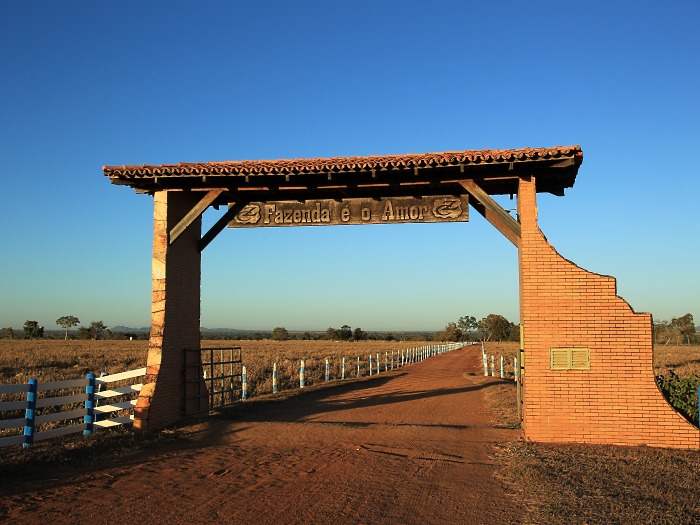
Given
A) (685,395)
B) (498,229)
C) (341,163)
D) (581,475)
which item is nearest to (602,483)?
(581,475)

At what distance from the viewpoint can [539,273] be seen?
10.9 m

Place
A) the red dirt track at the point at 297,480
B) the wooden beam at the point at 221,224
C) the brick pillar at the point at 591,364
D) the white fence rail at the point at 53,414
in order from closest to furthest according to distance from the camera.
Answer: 1. the red dirt track at the point at 297,480
2. the white fence rail at the point at 53,414
3. the brick pillar at the point at 591,364
4. the wooden beam at the point at 221,224

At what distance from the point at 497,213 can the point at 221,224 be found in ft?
20.5

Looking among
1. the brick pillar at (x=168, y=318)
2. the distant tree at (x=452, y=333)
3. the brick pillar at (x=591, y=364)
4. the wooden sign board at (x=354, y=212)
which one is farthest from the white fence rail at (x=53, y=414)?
the distant tree at (x=452, y=333)

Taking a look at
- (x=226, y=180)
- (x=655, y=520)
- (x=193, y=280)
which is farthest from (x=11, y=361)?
(x=655, y=520)

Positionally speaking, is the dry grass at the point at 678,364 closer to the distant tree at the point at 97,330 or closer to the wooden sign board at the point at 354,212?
the wooden sign board at the point at 354,212

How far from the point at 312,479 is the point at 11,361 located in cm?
3131

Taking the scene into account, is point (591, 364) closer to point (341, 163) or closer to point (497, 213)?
point (497, 213)

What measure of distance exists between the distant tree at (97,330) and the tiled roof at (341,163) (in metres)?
98.4

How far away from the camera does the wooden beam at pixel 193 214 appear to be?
12.5 m

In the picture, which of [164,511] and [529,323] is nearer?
[164,511]

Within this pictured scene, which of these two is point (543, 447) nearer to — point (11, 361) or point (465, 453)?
point (465, 453)

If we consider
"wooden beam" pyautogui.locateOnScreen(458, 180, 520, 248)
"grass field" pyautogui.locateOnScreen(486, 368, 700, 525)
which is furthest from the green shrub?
"wooden beam" pyautogui.locateOnScreen(458, 180, 520, 248)

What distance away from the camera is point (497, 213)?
37.4 ft
